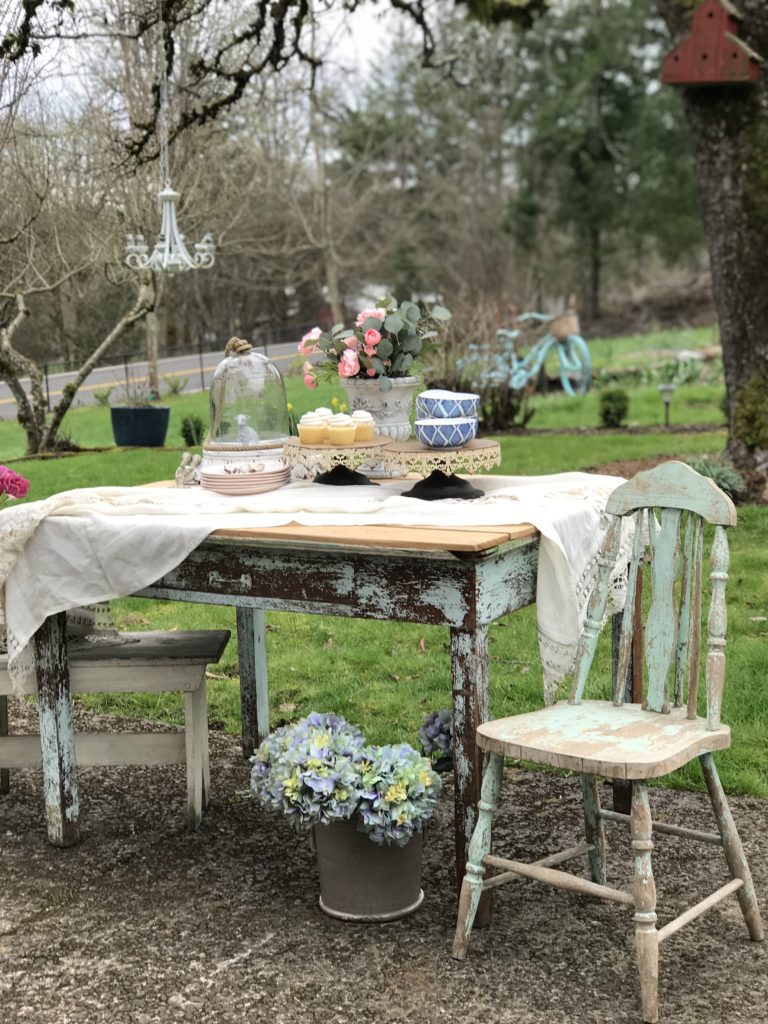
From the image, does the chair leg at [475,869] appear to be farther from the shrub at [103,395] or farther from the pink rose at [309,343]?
the shrub at [103,395]

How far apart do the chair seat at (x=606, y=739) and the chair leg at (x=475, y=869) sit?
0.43 ft

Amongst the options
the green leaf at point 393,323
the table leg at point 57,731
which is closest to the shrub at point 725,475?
the green leaf at point 393,323

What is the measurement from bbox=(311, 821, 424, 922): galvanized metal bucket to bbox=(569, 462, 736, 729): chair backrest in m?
0.62

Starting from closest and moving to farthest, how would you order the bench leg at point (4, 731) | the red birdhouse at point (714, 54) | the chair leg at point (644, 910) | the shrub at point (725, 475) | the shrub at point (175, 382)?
the chair leg at point (644, 910), the bench leg at point (4, 731), the red birdhouse at point (714, 54), the shrub at point (725, 475), the shrub at point (175, 382)

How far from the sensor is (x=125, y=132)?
35.5ft

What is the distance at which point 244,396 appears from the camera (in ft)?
13.7

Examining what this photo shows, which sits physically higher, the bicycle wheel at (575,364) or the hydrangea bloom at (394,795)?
the bicycle wheel at (575,364)

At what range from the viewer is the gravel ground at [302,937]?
9.14ft

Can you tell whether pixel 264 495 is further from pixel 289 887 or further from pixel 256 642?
pixel 289 887

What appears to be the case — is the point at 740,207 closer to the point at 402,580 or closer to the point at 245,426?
the point at 245,426

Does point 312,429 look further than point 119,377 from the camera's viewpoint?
No

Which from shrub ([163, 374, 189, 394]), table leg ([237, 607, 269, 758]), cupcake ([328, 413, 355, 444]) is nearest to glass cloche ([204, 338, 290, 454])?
cupcake ([328, 413, 355, 444])

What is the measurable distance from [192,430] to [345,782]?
928cm

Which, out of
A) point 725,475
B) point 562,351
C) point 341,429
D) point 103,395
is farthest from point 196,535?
point 562,351
